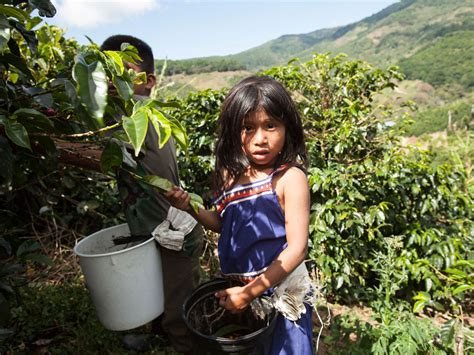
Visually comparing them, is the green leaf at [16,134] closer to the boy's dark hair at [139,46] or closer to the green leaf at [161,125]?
the green leaf at [161,125]

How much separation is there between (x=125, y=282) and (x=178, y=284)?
416 millimetres

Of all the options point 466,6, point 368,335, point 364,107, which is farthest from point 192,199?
point 466,6

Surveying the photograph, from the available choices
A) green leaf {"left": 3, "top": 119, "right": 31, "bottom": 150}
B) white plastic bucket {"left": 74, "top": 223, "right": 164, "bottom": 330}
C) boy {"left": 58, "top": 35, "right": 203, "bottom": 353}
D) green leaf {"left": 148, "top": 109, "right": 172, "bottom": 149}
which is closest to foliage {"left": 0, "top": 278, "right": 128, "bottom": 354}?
boy {"left": 58, "top": 35, "right": 203, "bottom": 353}

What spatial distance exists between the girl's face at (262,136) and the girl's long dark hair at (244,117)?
2cm

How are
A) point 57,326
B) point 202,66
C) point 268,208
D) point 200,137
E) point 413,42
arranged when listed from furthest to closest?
point 413,42, point 202,66, point 200,137, point 57,326, point 268,208

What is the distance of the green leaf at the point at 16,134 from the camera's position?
76 centimetres

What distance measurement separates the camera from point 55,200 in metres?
2.76

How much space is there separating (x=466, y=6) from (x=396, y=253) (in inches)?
4915

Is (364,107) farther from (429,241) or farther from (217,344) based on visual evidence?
(217,344)

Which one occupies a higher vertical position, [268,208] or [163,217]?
[268,208]

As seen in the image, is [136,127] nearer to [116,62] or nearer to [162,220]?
[116,62]

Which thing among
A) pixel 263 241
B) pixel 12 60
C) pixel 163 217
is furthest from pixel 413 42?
pixel 12 60

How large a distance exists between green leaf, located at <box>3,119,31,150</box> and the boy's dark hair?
4.05ft

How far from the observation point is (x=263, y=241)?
4.17 feet
